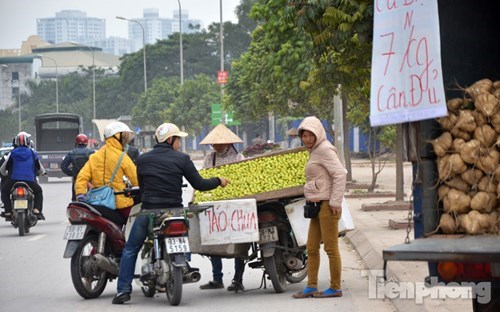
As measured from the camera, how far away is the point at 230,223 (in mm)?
11516

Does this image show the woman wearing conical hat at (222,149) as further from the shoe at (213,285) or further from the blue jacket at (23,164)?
the blue jacket at (23,164)

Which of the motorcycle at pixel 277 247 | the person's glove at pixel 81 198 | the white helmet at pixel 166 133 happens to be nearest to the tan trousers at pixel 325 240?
the motorcycle at pixel 277 247

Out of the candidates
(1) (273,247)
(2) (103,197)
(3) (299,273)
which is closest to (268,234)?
(1) (273,247)

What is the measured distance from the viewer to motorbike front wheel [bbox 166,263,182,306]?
1093 cm

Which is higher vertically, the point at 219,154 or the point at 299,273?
the point at 219,154

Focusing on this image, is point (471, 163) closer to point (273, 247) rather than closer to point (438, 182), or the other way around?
point (438, 182)

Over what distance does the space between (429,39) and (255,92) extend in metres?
32.4

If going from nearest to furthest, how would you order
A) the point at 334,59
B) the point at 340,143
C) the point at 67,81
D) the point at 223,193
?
the point at 223,193
the point at 334,59
the point at 340,143
the point at 67,81

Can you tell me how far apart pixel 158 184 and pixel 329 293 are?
2.06m

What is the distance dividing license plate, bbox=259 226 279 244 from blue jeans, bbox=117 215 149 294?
1.27m

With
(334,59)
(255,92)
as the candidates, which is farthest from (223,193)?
(255,92)

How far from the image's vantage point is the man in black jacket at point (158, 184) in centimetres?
1129

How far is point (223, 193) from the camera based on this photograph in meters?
12.1

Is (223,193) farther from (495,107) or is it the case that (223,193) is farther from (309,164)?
(495,107)
